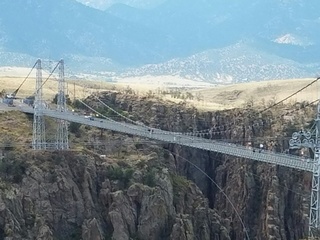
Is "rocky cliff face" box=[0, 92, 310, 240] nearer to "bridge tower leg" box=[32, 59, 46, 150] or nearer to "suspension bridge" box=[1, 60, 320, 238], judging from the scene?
"bridge tower leg" box=[32, 59, 46, 150]

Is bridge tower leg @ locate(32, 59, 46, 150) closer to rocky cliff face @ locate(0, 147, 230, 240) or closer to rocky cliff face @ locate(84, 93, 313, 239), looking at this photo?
rocky cliff face @ locate(0, 147, 230, 240)

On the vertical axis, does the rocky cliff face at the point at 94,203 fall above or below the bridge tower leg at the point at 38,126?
below

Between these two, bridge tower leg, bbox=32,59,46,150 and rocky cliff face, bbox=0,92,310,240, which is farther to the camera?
bridge tower leg, bbox=32,59,46,150

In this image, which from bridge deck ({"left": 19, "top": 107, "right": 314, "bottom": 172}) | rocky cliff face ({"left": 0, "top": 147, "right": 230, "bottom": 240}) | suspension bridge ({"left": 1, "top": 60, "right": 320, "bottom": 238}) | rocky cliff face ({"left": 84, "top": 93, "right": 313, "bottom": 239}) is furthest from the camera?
rocky cliff face ({"left": 84, "top": 93, "right": 313, "bottom": 239})

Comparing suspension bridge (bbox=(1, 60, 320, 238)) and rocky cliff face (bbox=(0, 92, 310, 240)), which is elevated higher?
suspension bridge (bbox=(1, 60, 320, 238))

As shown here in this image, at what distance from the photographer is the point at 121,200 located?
66812 millimetres

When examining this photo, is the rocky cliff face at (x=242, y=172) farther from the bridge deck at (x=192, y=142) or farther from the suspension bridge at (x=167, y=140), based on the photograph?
the suspension bridge at (x=167, y=140)

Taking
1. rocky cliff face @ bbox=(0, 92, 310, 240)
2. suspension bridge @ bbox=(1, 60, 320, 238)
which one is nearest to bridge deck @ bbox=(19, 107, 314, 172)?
suspension bridge @ bbox=(1, 60, 320, 238)

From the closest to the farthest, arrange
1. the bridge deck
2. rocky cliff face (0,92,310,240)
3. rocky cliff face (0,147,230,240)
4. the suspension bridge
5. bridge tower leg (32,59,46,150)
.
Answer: rocky cliff face (0,147,230,240) < the suspension bridge < rocky cliff face (0,92,310,240) < bridge tower leg (32,59,46,150) < the bridge deck

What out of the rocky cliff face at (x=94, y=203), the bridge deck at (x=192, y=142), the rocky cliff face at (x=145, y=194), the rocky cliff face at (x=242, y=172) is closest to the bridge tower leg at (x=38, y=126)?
the rocky cliff face at (x=145, y=194)

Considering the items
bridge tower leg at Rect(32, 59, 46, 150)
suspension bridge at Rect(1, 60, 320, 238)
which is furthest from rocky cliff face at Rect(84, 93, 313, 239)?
bridge tower leg at Rect(32, 59, 46, 150)

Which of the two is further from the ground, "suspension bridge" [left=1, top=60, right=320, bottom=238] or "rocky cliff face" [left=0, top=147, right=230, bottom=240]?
"suspension bridge" [left=1, top=60, right=320, bottom=238]

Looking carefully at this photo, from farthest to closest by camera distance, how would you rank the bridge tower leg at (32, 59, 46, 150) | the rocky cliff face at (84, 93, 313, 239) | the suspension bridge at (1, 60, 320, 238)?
1. the rocky cliff face at (84, 93, 313, 239)
2. the bridge tower leg at (32, 59, 46, 150)
3. the suspension bridge at (1, 60, 320, 238)

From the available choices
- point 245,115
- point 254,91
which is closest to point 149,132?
point 245,115
